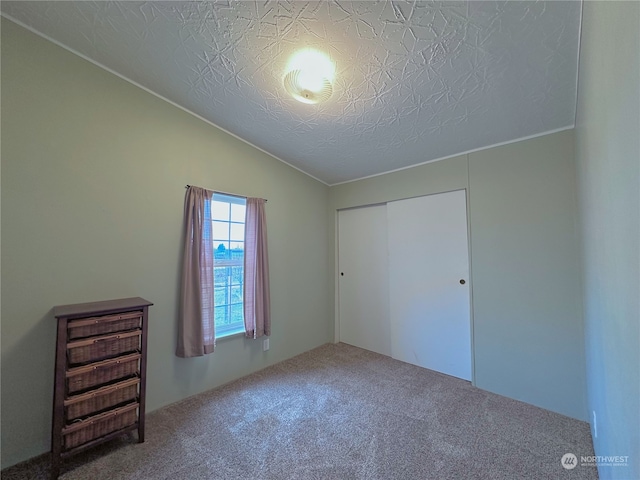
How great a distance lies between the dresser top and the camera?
5.06ft

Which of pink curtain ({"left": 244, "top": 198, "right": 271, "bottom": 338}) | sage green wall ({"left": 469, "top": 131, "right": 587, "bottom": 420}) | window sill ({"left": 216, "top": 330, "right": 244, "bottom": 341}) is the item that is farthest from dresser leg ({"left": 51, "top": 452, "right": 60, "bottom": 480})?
sage green wall ({"left": 469, "top": 131, "right": 587, "bottom": 420})

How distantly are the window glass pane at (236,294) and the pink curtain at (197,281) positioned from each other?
352mm

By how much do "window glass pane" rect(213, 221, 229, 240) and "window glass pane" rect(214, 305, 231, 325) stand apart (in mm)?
718

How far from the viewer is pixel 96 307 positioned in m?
1.68

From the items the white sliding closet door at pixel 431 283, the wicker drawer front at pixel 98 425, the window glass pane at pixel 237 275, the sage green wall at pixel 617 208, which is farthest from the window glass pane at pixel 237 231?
the sage green wall at pixel 617 208

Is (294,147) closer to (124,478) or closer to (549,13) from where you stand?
(549,13)

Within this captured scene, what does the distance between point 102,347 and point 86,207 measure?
979 millimetres

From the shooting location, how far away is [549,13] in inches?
48.9

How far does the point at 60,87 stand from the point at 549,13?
290 cm

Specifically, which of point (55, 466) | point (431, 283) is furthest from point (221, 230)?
point (431, 283)

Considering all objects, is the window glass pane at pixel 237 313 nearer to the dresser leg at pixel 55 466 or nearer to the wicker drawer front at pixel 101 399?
the wicker drawer front at pixel 101 399

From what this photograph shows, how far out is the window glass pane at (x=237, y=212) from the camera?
9.09ft

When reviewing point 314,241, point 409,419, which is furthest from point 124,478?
point 314,241

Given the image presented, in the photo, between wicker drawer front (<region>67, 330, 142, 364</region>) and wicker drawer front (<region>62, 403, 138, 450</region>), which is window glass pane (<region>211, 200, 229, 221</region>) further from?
wicker drawer front (<region>62, 403, 138, 450</region>)
